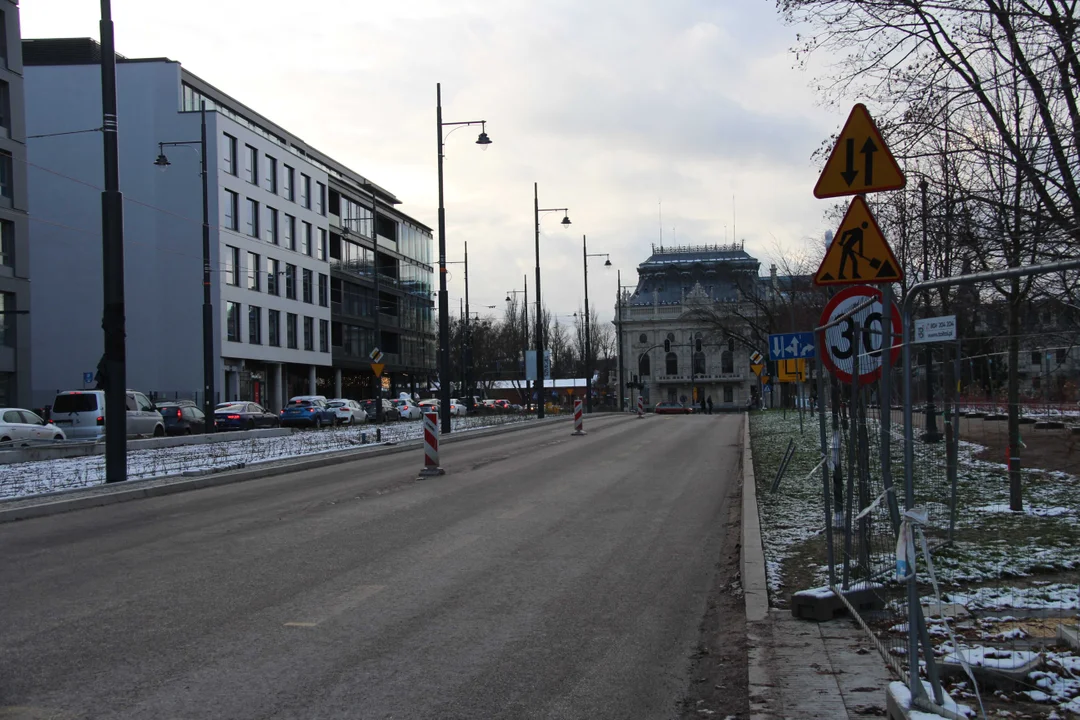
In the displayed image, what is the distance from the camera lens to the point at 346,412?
49.8 metres

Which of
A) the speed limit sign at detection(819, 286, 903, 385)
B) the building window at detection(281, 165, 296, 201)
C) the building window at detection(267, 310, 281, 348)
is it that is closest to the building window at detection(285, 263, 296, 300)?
the building window at detection(267, 310, 281, 348)

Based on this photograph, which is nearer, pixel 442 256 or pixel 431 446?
pixel 431 446

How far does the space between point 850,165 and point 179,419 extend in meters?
35.8

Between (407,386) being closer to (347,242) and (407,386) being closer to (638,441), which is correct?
(347,242)

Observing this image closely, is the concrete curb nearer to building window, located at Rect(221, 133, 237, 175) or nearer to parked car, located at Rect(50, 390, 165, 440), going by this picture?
parked car, located at Rect(50, 390, 165, 440)

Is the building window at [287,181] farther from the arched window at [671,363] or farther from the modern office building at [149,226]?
the arched window at [671,363]

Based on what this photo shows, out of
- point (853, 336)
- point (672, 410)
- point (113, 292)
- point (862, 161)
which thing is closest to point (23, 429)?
point (113, 292)

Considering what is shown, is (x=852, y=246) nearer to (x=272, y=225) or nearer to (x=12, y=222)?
(x=12, y=222)

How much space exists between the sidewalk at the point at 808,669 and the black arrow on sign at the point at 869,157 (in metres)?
2.90

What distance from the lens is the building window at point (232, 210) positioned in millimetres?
55500

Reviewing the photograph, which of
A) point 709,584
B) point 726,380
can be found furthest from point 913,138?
point 726,380

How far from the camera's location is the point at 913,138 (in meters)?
11.6

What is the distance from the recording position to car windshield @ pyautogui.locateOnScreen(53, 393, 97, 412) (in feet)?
102

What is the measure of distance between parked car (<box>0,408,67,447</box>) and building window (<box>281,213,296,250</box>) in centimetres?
3588
